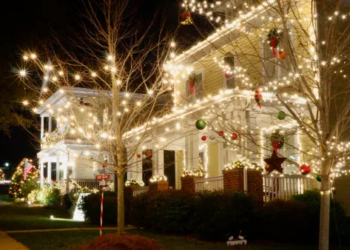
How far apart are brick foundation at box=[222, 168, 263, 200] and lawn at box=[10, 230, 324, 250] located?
1630mm

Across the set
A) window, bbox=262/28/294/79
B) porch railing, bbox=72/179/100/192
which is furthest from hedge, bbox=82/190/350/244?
porch railing, bbox=72/179/100/192

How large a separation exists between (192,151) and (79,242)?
6.20 meters

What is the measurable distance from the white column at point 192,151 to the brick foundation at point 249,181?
142 inches

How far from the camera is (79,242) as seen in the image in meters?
12.1

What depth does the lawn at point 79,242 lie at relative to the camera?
37.0ft

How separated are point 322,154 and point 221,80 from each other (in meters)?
11.2

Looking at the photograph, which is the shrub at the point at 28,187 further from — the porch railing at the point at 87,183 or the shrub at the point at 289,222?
the shrub at the point at 289,222

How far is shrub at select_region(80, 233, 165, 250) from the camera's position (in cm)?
769

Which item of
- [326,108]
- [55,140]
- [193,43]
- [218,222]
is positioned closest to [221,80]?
[193,43]

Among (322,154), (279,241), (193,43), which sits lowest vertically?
(279,241)

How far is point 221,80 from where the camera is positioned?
18.6m

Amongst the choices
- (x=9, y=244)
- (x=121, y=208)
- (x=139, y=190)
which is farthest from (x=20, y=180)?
(x=121, y=208)

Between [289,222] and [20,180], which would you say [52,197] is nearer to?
[20,180]

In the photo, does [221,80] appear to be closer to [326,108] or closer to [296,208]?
[296,208]
